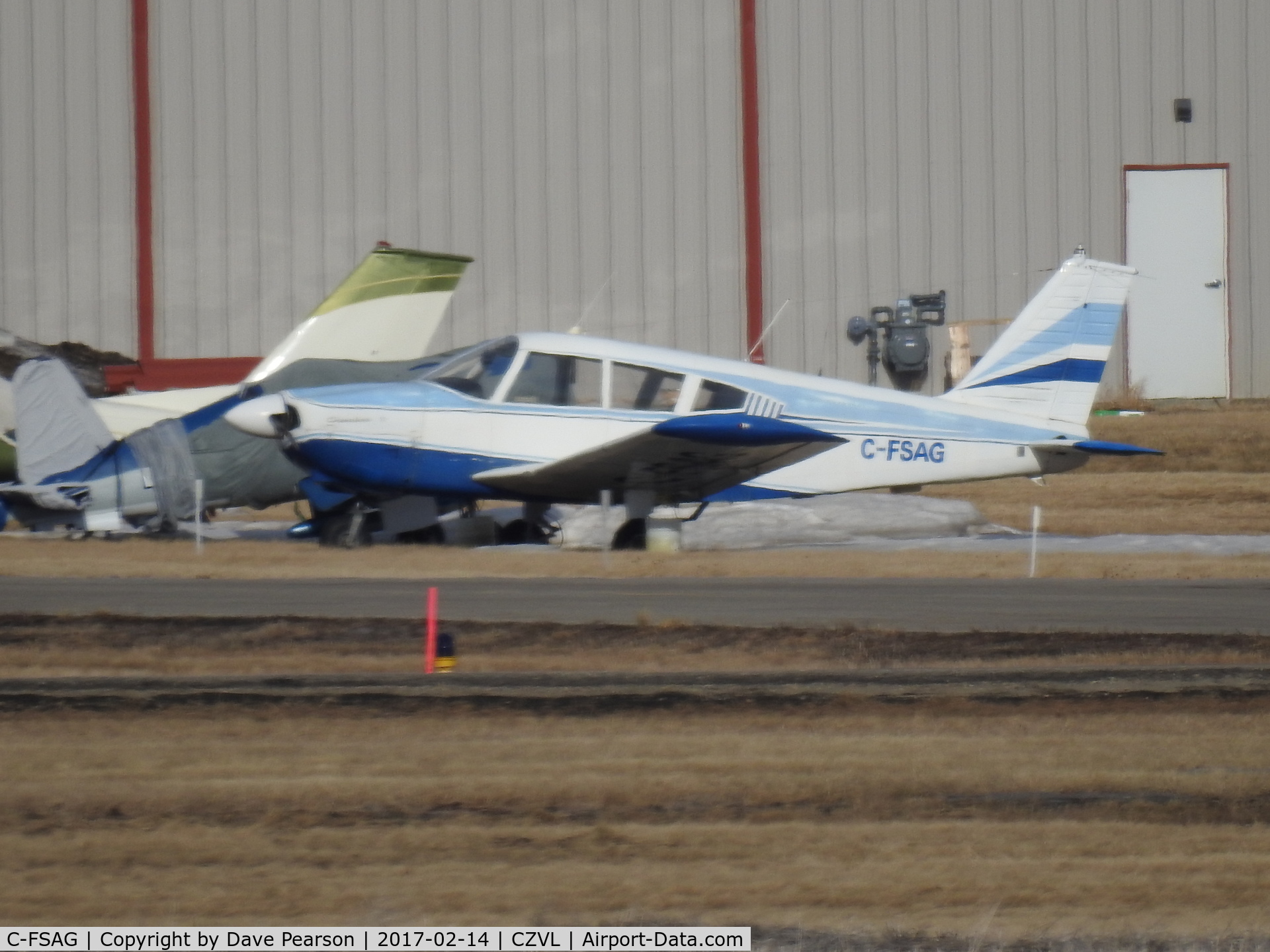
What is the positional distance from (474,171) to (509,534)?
387 inches

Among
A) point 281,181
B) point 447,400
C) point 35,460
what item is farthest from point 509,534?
point 281,181

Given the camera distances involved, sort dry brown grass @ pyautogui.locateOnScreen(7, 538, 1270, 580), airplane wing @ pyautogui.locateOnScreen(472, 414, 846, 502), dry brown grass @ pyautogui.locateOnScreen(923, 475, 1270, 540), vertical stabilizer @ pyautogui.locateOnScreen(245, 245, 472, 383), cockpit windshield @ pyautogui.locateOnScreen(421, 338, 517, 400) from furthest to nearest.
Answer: vertical stabilizer @ pyautogui.locateOnScreen(245, 245, 472, 383) < dry brown grass @ pyautogui.locateOnScreen(923, 475, 1270, 540) < cockpit windshield @ pyautogui.locateOnScreen(421, 338, 517, 400) < airplane wing @ pyautogui.locateOnScreen(472, 414, 846, 502) < dry brown grass @ pyautogui.locateOnScreen(7, 538, 1270, 580)

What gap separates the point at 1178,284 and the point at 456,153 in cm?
1022

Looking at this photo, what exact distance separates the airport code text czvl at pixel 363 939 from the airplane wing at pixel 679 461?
25.2ft

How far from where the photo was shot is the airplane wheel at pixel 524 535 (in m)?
13.5

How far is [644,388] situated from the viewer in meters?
12.6

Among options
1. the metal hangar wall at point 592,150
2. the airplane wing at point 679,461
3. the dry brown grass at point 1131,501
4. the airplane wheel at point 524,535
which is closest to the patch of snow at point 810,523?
the airplane wheel at point 524,535

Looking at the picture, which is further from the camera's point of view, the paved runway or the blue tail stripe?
the blue tail stripe

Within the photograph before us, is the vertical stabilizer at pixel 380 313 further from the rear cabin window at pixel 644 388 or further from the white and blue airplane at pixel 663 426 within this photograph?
the rear cabin window at pixel 644 388

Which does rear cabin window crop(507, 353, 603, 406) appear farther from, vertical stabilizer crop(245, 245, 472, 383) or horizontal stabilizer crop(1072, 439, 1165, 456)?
horizontal stabilizer crop(1072, 439, 1165, 456)

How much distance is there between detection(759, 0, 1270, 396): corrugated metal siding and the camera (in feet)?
72.6

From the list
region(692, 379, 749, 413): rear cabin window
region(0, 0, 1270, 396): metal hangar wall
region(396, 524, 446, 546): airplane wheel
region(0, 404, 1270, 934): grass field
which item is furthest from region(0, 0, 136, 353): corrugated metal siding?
region(0, 404, 1270, 934): grass field

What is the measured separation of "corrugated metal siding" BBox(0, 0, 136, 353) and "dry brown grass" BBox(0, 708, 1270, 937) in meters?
17.8

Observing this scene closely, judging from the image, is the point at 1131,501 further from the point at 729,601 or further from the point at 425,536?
the point at 729,601
